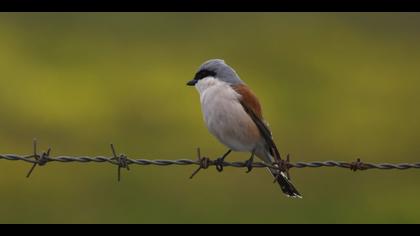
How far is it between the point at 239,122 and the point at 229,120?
0.08 m

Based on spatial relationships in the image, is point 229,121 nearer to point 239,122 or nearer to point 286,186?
point 239,122

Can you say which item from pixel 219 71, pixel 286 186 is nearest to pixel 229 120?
pixel 219 71

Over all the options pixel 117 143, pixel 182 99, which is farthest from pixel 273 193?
pixel 182 99

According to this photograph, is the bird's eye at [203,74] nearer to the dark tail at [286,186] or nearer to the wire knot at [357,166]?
the dark tail at [286,186]

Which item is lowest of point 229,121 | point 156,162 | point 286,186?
point 156,162

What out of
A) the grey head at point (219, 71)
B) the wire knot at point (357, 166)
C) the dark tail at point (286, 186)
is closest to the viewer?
the wire knot at point (357, 166)

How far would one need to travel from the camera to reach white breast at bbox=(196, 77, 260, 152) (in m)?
8.09

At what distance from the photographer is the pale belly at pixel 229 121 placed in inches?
319

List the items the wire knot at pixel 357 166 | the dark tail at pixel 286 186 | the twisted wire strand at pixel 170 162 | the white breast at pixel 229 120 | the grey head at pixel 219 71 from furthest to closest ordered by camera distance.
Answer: the grey head at pixel 219 71, the dark tail at pixel 286 186, the white breast at pixel 229 120, the wire knot at pixel 357 166, the twisted wire strand at pixel 170 162

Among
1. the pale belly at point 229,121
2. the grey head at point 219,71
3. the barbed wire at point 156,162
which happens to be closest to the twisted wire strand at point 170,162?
the barbed wire at point 156,162

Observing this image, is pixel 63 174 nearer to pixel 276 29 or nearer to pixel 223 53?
pixel 223 53

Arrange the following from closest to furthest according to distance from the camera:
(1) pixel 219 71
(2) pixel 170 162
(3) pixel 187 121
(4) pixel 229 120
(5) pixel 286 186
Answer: (2) pixel 170 162
(4) pixel 229 120
(5) pixel 286 186
(1) pixel 219 71
(3) pixel 187 121

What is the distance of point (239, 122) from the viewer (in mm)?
8109

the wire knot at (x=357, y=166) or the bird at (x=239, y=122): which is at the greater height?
the bird at (x=239, y=122)
